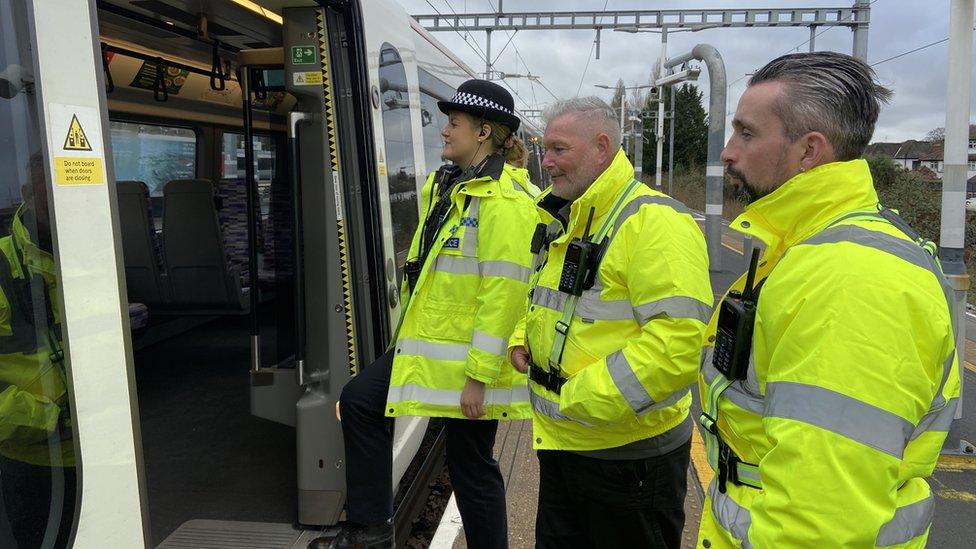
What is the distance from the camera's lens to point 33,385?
155 cm

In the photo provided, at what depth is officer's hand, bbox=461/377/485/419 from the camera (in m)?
2.75

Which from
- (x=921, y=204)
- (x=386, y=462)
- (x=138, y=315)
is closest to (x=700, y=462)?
(x=386, y=462)

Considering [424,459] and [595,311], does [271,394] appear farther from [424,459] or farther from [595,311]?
[595,311]

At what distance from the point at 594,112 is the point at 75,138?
4.92 feet

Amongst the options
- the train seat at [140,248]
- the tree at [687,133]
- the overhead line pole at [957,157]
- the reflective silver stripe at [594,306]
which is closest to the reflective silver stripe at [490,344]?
the reflective silver stripe at [594,306]

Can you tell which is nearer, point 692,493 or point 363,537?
point 363,537

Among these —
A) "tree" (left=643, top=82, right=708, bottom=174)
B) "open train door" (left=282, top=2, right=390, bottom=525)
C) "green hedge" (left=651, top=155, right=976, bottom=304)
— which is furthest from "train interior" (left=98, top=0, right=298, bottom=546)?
"tree" (left=643, top=82, right=708, bottom=174)

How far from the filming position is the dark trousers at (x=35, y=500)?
5.02 ft

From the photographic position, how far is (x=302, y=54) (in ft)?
10.1

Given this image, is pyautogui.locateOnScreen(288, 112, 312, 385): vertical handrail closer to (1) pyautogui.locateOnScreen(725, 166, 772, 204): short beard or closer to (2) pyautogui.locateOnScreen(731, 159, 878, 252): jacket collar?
(1) pyautogui.locateOnScreen(725, 166, 772, 204): short beard

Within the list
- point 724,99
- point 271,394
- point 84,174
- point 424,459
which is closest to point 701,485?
point 424,459

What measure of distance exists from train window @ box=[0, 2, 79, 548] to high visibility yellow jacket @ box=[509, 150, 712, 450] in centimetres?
130

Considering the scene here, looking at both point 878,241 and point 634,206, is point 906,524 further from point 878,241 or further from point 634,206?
point 634,206

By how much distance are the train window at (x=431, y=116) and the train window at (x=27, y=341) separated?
3065 mm
